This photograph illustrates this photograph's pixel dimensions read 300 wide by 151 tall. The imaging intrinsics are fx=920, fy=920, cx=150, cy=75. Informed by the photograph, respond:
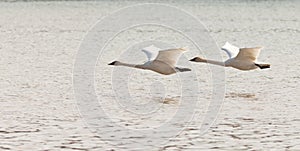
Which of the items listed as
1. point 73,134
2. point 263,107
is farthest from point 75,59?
point 73,134

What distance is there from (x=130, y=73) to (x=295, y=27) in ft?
114

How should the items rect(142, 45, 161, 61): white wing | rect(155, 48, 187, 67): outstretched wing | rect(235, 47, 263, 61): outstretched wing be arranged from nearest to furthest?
rect(155, 48, 187, 67): outstretched wing
rect(142, 45, 161, 61): white wing
rect(235, 47, 263, 61): outstretched wing

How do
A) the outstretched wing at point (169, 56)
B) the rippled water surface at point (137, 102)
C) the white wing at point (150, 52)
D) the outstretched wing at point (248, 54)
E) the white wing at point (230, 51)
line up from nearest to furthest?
the rippled water surface at point (137, 102)
the outstretched wing at point (169, 56)
the white wing at point (150, 52)
the outstretched wing at point (248, 54)
the white wing at point (230, 51)

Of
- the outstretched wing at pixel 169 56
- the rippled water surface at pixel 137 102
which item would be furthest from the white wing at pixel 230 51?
the outstretched wing at pixel 169 56

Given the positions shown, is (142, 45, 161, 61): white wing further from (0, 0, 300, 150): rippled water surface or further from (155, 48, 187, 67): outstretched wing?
(0, 0, 300, 150): rippled water surface

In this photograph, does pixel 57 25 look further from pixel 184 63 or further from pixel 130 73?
pixel 130 73

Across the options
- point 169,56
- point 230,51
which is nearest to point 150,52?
point 169,56

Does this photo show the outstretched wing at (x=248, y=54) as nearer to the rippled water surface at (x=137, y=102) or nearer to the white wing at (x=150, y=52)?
the rippled water surface at (x=137, y=102)

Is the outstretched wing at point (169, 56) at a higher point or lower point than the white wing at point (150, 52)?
lower

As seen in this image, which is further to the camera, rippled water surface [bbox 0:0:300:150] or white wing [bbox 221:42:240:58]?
white wing [bbox 221:42:240:58]

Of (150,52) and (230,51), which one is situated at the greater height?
(230,51)

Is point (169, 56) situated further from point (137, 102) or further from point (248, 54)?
point (248, 54)

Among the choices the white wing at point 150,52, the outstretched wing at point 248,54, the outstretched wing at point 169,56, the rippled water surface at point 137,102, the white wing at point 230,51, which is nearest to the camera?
the rippled water surface at point 137,102

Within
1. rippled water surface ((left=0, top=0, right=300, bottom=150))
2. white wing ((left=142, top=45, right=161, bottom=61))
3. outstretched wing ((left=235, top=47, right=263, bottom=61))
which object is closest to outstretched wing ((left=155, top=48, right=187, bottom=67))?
white wing ((left=142, top=45, right=161, bottom=61))
